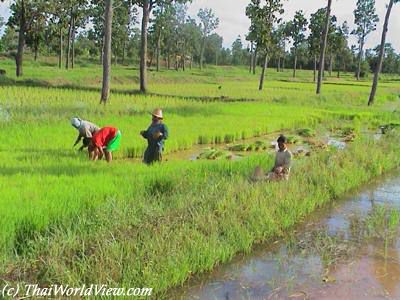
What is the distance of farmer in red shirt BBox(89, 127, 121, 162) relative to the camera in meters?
8.70

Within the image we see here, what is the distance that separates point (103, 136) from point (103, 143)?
14 cm

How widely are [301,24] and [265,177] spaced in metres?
55.2

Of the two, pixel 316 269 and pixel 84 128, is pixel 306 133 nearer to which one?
pixel 84 128

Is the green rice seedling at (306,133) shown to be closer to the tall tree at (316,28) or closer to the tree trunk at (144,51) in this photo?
the tree trunk at (144,51)

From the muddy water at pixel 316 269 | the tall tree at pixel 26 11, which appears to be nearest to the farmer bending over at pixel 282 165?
the muddy water at pixel 316 269

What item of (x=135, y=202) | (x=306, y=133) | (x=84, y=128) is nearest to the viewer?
(x=135, y=202)

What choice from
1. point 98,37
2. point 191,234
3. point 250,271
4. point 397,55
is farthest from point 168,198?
point 397,55

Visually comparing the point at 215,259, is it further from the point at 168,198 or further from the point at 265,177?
the point at 265,177

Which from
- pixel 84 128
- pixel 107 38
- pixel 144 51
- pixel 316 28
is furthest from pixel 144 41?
pixel 316 28

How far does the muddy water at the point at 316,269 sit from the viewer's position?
4.75 meters

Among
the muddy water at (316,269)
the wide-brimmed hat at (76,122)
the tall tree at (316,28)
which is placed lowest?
the muddy water at (316,269)

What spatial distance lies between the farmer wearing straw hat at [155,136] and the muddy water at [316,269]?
9.95 ft

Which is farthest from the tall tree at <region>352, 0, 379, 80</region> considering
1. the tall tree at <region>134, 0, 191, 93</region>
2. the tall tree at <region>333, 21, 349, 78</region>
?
the tall tree at <region>134, 0, 191, 93</region>

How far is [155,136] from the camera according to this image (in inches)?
332
